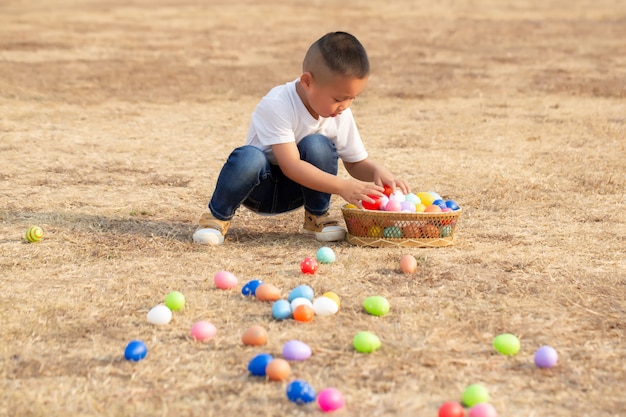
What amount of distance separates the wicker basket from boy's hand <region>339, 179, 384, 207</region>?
0.09 metres

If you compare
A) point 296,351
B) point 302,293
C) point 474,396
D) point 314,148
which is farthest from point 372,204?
point 474,396

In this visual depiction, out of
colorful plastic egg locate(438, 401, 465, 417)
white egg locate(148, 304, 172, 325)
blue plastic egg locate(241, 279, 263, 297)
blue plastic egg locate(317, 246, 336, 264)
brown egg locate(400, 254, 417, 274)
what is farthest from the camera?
blue plastic egg locate(317, 246, 336, 264)

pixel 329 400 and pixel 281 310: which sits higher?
pixel 329 400

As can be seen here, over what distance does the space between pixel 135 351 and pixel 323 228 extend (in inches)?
75.6

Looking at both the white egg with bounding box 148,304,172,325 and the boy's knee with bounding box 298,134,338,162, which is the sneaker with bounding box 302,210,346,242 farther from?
the white egg with bounding box 148,304,172,325

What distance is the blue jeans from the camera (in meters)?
4.77

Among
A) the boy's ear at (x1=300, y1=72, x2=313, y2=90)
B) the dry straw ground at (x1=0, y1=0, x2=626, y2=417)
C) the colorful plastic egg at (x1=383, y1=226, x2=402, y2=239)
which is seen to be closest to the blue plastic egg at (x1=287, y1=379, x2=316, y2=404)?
the dry straw ground at (x1=0, y1=0, x2=626, y2=417)

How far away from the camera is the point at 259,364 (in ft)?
10.1

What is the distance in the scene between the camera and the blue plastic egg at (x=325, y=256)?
4406 millimetres

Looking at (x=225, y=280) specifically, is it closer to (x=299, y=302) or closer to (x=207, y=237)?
(x=299, y=302)

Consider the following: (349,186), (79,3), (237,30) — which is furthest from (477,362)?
(79,3)

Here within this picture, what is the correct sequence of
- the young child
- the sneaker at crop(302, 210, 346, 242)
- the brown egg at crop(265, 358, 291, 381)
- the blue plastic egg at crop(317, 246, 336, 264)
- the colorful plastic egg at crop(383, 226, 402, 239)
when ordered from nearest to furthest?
1. the brown egg at crop(265, 358, 291, 381)
2. the blue plastic egg at crop(317, 246, 336, 264)
3. the young child
4. the colorful plastic egg at crop(383, 226, 402, 239)
5. the sneaker at crop(302, 210, 346, 242)

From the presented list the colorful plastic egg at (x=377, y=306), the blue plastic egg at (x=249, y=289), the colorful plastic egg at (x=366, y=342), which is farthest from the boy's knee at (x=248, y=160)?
the colorful plastic egg at (x=366, y=342)

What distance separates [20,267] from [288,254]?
4.42ft
